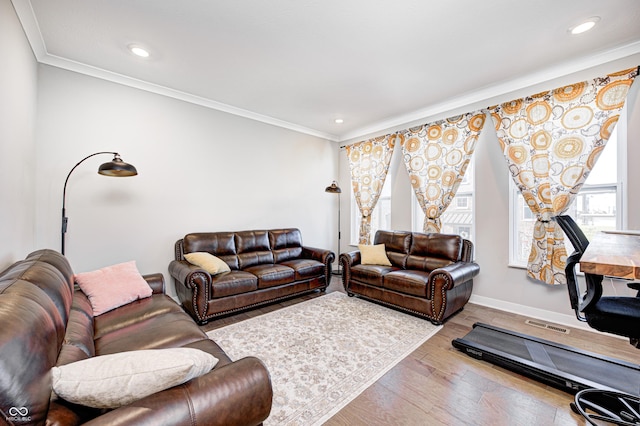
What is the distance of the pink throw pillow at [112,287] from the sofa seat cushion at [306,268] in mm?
1895

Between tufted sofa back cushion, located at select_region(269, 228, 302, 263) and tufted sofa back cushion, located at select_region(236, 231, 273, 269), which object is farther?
tufted sofa back cushion, located at select_region(269, 228, 302, 263)

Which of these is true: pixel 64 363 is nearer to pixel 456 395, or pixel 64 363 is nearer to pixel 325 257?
pixel 456 395

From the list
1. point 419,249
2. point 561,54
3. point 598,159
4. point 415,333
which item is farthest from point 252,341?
point 561,54

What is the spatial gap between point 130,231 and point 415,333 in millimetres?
3581

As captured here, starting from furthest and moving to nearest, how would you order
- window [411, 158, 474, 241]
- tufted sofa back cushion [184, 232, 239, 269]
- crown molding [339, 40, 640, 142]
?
1. window [411, 158, 474, 241]
2. tufted sofa back cushion [184, 232, 239, 269]
3. crown molding [339, 40, 640, 142]

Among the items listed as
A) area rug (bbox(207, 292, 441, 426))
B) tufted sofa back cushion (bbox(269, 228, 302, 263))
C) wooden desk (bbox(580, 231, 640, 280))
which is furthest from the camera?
tufted sofa back cushion (bbox(269, 228, 302, 263))

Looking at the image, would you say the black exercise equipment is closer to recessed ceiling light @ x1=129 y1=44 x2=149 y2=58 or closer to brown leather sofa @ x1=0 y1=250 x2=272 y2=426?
brown leather sofa @ x1=0 y1=250 x2=272 y2=426

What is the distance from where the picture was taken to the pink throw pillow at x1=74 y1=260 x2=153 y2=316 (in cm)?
220

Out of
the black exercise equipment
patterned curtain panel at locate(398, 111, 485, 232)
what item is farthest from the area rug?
patterned curtain panel at locate(398, 111, 485, 232)

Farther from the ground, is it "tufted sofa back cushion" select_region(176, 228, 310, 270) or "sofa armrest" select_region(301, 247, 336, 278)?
"tufted sofa back cushion" select_region(176, 228, 310, 270)

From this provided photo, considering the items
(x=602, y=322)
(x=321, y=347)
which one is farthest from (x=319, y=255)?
(x=602, y=322)

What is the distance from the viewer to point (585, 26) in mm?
2410

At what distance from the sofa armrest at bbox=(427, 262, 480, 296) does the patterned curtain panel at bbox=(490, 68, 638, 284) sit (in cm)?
86

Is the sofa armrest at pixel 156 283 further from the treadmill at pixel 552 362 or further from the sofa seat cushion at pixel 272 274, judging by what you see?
the treadmill at pixel 552 362
